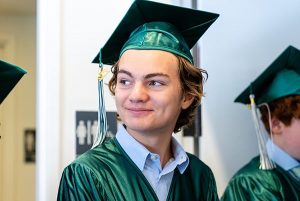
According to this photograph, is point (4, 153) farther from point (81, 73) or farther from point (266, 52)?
point (266, 52)

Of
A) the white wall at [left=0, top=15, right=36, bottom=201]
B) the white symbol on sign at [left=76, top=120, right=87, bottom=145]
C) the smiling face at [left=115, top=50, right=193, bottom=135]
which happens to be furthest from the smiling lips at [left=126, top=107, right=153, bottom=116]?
the white wall at [left=0, top=15, right=36, bottom=201]

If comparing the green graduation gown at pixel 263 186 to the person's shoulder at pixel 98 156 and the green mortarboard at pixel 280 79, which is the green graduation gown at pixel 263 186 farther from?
the person's shoulder at pixel 98 156

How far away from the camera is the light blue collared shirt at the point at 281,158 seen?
1239 mm

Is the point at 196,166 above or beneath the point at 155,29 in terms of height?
beneath

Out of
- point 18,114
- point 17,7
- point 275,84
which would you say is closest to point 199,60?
point 275,84

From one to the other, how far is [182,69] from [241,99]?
0.50 m

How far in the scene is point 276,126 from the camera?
4.19 ft

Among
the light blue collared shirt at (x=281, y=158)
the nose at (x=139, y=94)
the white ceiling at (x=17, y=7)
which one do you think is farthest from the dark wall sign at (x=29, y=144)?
the nose at (x=139, y=94)

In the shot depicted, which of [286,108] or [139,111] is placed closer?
[139,111]

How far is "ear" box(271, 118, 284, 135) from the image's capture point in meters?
1.27

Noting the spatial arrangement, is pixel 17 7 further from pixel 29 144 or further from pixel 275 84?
pixel 275 84

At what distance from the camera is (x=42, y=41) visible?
1170mm

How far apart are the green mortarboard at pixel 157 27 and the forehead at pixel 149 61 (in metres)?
0.02

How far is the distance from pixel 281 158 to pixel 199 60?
46cm
